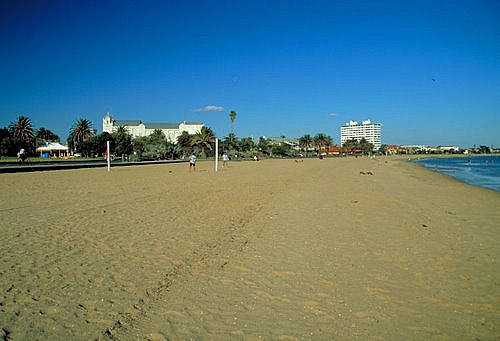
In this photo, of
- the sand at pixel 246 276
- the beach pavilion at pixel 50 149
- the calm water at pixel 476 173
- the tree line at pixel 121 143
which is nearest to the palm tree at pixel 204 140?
the tree line at pixel 121 143

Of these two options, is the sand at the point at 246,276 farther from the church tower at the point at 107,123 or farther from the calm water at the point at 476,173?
the church tower at the point at 107,123

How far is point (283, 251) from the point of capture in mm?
6438

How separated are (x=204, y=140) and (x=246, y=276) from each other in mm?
81092

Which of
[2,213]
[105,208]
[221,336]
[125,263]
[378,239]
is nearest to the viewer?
[221,336]

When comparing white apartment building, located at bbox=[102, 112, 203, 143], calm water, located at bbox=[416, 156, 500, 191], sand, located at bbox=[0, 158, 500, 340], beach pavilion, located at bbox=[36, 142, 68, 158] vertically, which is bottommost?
calm water, located at bbox=[416, 156, 500, 191]

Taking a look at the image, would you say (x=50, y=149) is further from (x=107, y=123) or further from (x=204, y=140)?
(x=107, y=123)

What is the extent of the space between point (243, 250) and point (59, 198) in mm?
8782

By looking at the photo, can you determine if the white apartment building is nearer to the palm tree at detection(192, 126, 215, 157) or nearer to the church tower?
the church tower

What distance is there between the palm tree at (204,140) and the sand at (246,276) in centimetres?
7561

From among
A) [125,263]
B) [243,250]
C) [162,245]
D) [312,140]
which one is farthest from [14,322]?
[312,140]

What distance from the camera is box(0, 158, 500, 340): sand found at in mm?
3717

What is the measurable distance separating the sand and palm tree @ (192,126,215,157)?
248 feet

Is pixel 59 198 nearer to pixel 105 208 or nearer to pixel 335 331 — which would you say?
pixel 105 208

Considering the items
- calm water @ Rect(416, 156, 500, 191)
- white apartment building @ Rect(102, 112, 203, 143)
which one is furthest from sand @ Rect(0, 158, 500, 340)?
white apartment building @ Rect(102, 112, 203, 143)
